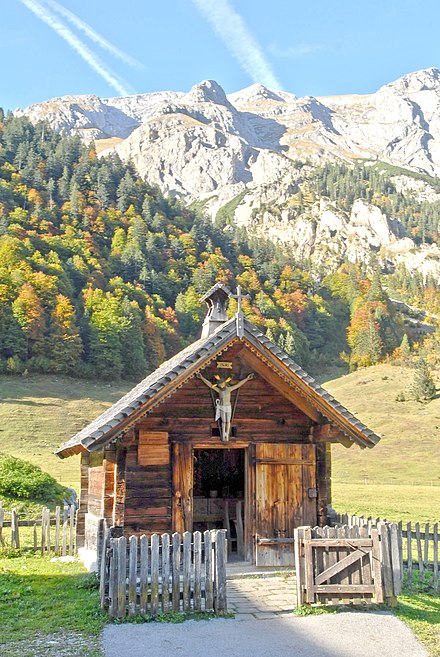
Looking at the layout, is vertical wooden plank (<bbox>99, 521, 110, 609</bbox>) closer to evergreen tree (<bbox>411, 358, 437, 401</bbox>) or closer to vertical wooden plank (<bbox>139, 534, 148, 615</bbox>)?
vertical wooden plank (<bbox>139, 534, 148, 615</bbox>)

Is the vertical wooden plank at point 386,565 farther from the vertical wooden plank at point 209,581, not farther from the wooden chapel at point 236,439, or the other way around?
the wooden chapel at point 236,439

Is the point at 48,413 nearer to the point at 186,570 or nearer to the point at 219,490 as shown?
the point at 219,490

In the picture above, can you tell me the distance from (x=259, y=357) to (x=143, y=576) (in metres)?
6.18

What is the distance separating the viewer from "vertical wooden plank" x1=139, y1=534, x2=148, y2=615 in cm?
1127

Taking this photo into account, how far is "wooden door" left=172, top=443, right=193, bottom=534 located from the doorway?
17.7 feet

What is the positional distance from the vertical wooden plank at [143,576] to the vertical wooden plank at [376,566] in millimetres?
4306

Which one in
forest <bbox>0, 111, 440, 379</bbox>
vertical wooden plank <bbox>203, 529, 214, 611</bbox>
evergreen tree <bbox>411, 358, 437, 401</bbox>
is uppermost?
forest <bbox>0, 111, 440, 379</bbox>

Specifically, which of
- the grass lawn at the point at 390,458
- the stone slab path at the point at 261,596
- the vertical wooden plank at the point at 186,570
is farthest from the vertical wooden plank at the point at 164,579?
the grass lawn at the point at 390,458

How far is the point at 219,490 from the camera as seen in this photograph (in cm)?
2255

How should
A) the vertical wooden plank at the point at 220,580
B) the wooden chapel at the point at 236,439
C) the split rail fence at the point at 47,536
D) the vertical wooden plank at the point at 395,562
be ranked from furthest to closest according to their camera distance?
the split rail fence at the point at 47,536
the wooden chapel at the point at 236,439
the vertical wooden plank at the point at 395,562
the vertical wooden plank at the point at 220,580

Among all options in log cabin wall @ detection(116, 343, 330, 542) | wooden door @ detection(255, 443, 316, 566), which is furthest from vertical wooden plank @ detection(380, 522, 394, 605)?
log cabin wall @ detection(116, 343, 330, 542)

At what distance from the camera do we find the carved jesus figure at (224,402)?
15.5 meters

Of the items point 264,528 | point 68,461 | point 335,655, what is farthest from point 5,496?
point 68,461

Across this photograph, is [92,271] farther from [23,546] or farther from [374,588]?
[374,588]
